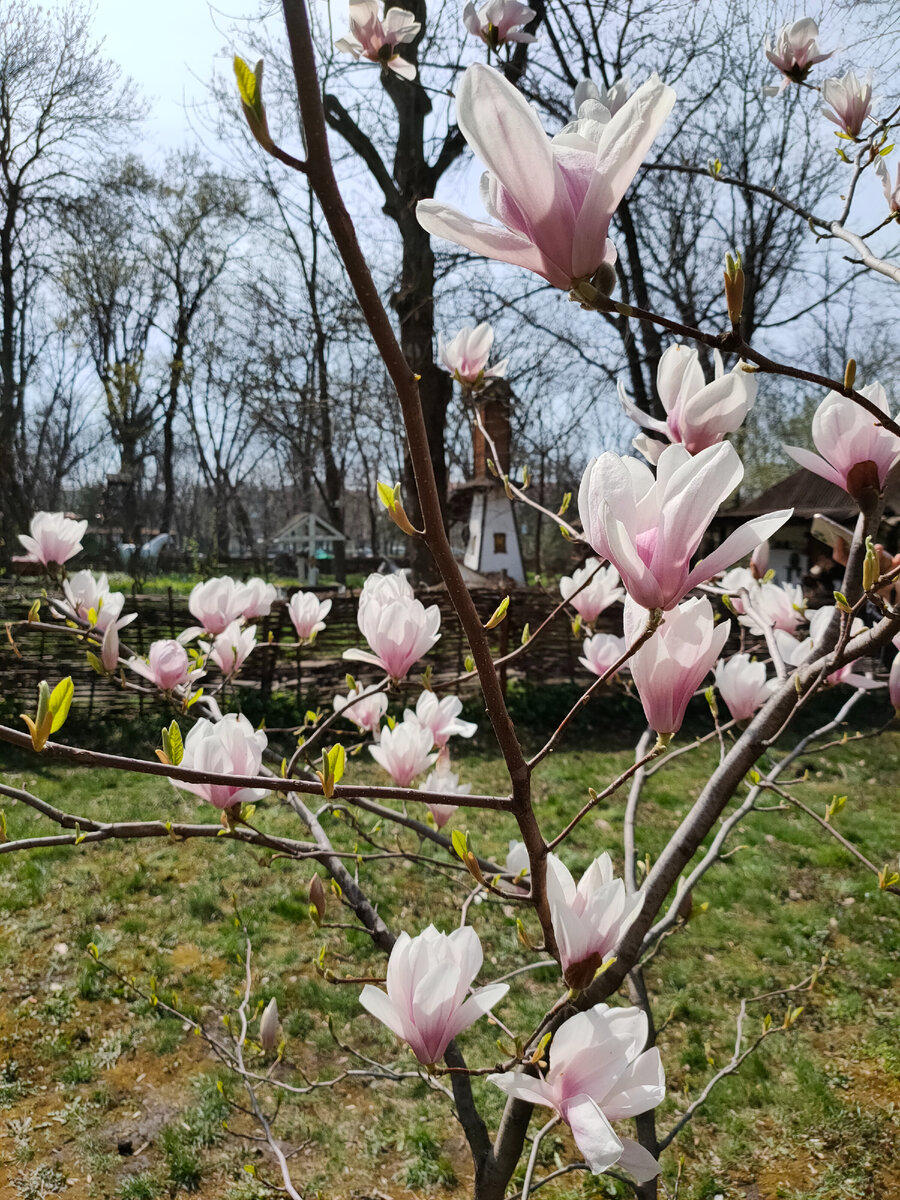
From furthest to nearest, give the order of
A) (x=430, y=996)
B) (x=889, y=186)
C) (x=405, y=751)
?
(x=405, y=751) < (x=889, y=186) < (x=430, y=996)

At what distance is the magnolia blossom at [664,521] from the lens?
540mm

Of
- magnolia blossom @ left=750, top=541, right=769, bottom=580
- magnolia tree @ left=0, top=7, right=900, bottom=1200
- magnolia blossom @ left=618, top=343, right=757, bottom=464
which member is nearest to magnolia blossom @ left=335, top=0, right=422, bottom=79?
magnolia tree @ left=0, top=7, right=900, bottom=1200

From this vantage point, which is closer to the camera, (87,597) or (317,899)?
(317,899)

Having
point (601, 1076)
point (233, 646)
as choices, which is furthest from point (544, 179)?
point (233, 646)

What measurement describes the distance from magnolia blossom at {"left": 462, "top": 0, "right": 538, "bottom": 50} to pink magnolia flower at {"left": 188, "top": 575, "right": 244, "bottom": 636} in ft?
4.05

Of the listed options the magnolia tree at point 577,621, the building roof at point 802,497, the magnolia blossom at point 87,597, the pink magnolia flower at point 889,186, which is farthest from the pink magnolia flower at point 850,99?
the building roof at point 802,497

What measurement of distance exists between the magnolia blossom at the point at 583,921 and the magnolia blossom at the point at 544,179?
546 mm

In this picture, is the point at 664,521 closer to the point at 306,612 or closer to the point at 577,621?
the point at 577,621

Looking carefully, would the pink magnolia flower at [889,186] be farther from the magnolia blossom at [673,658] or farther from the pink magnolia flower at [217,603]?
the pink magnolia flower at [217,603]

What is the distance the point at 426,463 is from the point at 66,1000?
138 inches

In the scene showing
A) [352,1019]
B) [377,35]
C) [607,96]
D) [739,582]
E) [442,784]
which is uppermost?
[377,35]

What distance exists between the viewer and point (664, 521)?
0.56m

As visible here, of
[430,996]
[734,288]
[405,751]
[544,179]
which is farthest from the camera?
[405,751]

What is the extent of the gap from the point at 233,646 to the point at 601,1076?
136cm
